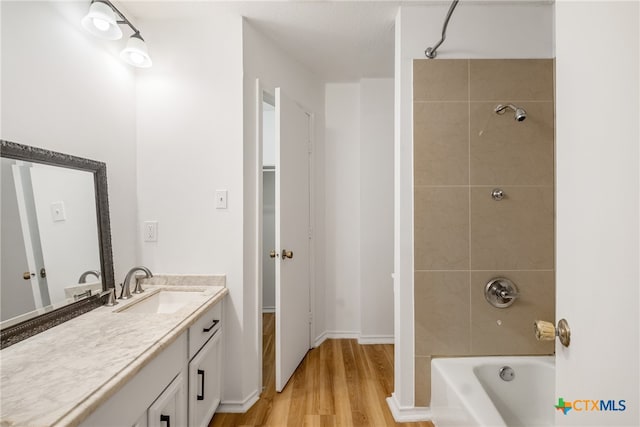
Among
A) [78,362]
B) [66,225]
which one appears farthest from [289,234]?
[78,362]

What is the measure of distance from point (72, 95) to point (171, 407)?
1521 millimetres

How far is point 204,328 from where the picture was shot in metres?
1.43

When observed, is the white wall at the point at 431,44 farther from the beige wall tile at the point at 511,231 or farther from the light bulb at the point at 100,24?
the light bulb at the point at 100,24

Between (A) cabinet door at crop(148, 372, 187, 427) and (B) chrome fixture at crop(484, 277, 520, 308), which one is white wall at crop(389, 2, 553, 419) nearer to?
(B) chrome fixture at crop(484, 277, 520, 308)

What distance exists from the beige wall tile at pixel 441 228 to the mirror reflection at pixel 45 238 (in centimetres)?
177

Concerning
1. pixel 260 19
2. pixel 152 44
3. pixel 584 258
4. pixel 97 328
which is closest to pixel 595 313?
pixel 584 258

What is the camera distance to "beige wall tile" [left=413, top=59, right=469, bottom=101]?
162 cm

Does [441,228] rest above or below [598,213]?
below

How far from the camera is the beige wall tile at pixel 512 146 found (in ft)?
5.28

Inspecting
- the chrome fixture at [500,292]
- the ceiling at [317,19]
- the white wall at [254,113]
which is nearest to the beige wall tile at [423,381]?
the chrome fixture at [500,292]

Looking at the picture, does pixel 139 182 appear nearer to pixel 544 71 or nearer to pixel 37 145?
pixel 37 145

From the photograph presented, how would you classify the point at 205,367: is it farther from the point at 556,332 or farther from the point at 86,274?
the point at 556,332

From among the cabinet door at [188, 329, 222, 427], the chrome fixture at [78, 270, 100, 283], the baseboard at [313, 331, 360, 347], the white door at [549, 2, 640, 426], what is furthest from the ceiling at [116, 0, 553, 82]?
the baseboard at [313, 331, 360, 347]

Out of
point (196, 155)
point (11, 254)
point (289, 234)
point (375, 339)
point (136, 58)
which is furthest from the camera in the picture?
point (375, 339)
